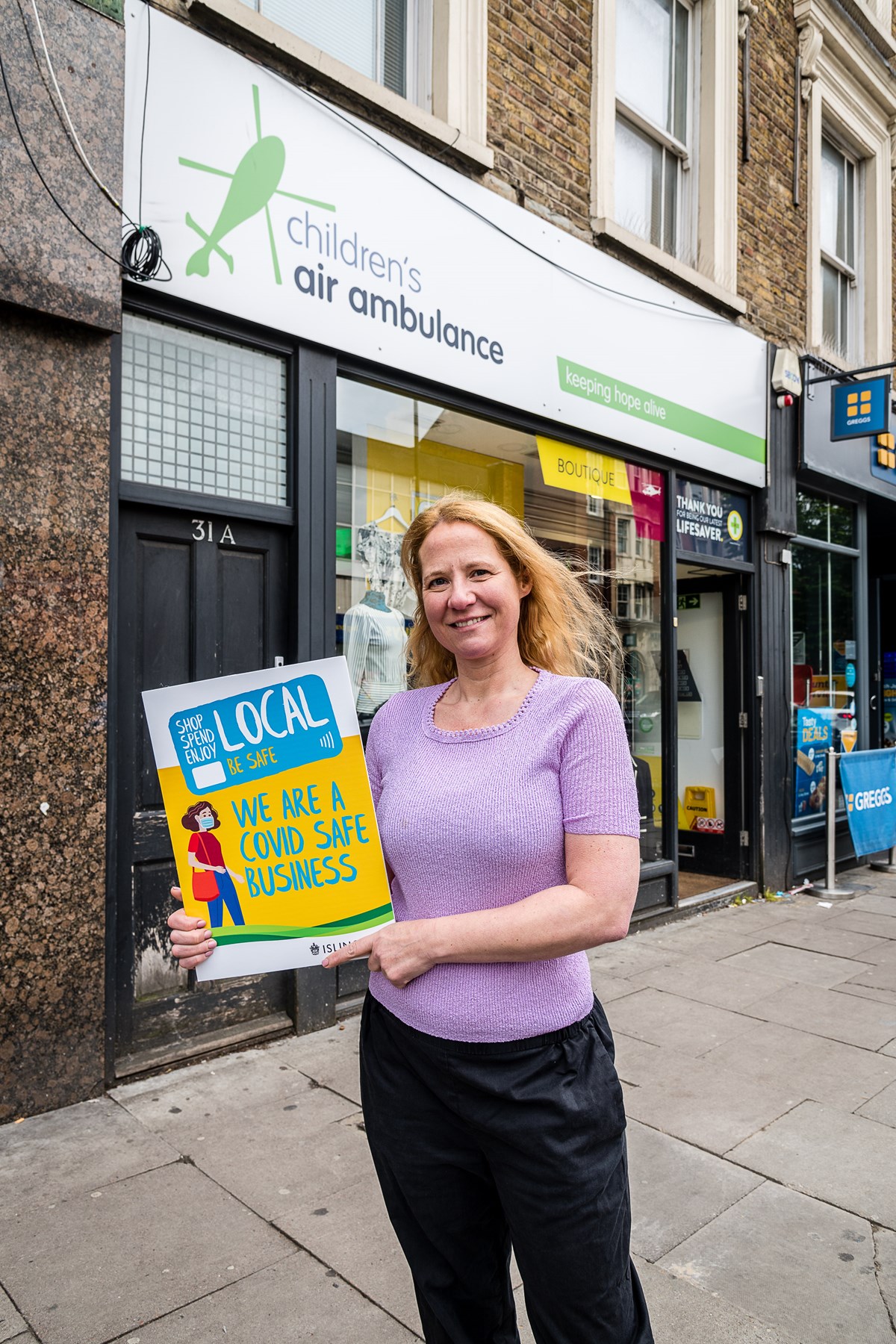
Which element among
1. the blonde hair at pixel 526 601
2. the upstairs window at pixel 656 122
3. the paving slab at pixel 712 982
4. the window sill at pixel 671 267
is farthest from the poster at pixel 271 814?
the upstairs window at pixel 656 122

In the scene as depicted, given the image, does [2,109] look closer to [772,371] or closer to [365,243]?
[365,243]

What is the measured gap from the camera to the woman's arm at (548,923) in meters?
1.45

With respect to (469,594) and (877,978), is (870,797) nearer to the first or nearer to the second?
(877,978)

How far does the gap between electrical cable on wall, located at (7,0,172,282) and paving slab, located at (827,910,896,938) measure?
589cm

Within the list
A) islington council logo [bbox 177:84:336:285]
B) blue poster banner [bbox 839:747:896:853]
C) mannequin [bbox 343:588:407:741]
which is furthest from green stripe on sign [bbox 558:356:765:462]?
blue poster banner [bbox 839:747:896:853]

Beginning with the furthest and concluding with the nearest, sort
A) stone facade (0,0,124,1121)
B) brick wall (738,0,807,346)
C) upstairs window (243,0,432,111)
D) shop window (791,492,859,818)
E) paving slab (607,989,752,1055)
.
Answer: shop window (791,492,859,818) → brick wall (738,0,807,346) → upstairs window (243,0,432,111) → paving slab (607,989,752,1055) → stone facade (0,0,124,1121)

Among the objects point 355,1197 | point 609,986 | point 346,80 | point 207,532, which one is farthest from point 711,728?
point 355,1197

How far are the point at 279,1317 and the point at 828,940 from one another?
4.79 metres

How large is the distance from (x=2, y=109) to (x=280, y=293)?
126 centimetres

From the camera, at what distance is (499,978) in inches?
60.4

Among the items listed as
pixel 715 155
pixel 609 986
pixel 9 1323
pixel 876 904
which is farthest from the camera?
pixel 876 904

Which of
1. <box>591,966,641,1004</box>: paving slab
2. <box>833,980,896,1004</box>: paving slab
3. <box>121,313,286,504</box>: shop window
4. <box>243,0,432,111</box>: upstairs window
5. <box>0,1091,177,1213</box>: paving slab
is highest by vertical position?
<box>243,0,432,111</box>: upstairs window

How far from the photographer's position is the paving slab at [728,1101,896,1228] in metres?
2.98

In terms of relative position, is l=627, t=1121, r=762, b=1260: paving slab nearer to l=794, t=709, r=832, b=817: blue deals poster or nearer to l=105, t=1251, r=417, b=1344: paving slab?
l=105, t=1251, r=417, b=1344: paving slab
